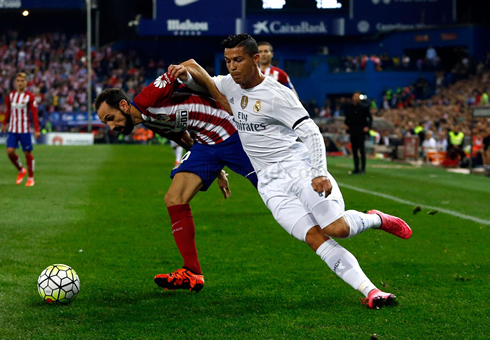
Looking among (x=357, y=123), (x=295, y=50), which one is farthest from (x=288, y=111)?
(x=295, y=50)

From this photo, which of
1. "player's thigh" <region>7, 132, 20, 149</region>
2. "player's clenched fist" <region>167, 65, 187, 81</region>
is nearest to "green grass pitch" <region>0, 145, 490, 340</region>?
"player's clenched fist" <region>167, 65, 187, 81</region>

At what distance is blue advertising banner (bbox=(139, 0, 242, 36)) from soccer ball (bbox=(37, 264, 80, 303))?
42951mm

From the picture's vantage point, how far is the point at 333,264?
4441mm

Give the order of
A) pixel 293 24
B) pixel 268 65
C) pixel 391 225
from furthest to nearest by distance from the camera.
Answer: pixel 293 24 → pixel 268 65 → pixel 391 225

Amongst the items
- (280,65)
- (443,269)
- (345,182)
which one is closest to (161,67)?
(280,65)

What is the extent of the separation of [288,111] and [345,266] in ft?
3.62

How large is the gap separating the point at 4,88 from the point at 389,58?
89.5ft

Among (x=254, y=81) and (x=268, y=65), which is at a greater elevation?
(x=268, y=65)

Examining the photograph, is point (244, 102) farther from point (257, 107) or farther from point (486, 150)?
point (486, 150)

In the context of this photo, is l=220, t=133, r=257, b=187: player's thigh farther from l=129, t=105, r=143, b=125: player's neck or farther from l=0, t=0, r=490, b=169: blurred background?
l=0, t=0, r=490, b=169: blurred background

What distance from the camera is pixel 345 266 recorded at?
14.5ft

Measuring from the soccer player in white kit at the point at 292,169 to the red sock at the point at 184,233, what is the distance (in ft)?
2.70

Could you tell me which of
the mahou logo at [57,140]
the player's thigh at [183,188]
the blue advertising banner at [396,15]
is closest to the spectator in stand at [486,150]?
the player's thigh at [183,188]

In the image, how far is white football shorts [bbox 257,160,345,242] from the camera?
4.39 meters
